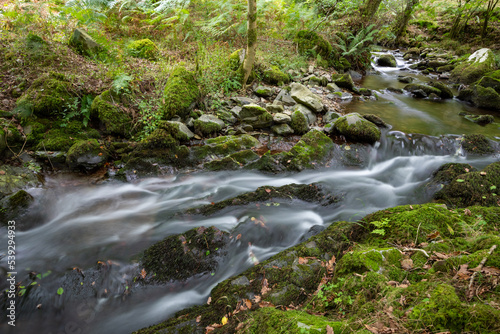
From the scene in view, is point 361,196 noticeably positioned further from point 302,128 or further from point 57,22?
point 57,22

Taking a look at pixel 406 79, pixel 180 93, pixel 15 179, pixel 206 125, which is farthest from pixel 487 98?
pixel 15 179

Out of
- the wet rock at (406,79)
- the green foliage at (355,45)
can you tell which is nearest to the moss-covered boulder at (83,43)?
the green foliage at (355,45)

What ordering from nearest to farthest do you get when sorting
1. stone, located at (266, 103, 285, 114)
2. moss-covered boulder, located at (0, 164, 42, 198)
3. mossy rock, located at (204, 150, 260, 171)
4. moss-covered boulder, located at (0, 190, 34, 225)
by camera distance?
moss-covered boulder, located at (0, 190, 34, 225) → moss-covered boulder, located at (0, 164, 42, 198) → mossy rock, located at (204, 150, 260, 171) → stone, located at (266, 103, 285, 114)

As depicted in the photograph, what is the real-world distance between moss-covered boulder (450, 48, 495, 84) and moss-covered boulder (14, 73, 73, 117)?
1664cm

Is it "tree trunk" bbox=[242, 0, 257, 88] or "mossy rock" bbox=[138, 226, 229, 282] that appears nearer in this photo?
"mossy rock" bbox=[138, 226, 229, 282]

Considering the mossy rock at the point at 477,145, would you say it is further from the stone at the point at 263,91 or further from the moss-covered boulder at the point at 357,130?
the stone at the point at 263,91

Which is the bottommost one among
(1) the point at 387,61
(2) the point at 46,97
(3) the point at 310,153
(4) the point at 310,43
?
(3) the point at 310,153

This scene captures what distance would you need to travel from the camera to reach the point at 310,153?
6180 millimetres

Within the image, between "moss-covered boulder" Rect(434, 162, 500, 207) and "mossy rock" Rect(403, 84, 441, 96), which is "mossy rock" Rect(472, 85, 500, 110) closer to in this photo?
"mossy rock" Rect(403, 84, 441, 96)

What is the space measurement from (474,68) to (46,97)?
17336 mm

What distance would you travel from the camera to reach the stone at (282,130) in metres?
7.00

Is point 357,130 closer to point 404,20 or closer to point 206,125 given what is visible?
point 206,125

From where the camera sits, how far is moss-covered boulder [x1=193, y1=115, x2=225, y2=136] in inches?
258

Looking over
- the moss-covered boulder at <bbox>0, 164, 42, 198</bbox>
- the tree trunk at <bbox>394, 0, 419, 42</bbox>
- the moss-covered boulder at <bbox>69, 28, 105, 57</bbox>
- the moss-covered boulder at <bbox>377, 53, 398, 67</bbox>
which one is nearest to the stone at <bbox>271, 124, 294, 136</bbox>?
the moss-covered boulder at <bbox>0, 164, 42, 198</bbox>
